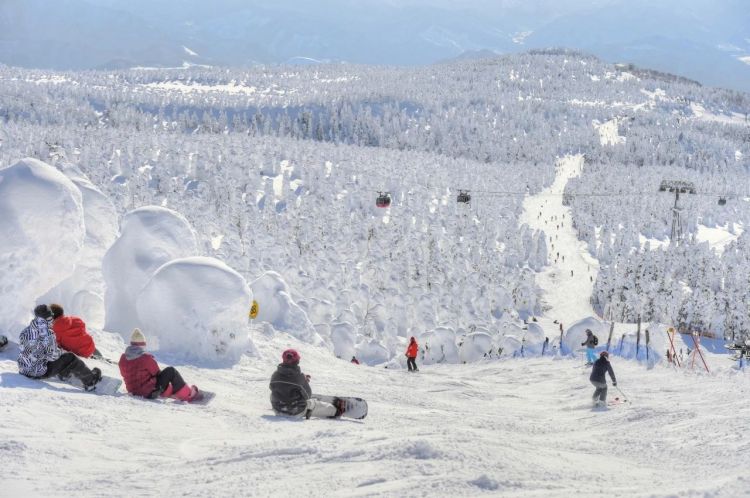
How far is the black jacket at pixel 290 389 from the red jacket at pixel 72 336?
3067 millimetres

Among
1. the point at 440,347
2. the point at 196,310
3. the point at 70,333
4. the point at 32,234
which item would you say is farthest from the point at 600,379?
the point at 440,347

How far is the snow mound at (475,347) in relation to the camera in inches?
1037

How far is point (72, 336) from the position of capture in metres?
10.9

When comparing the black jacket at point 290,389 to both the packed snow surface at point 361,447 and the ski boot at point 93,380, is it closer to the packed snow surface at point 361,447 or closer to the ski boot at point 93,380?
the packed snow surface at point 361,447

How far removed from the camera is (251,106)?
180m

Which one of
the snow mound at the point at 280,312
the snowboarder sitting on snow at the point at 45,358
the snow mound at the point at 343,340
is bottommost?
the snow mound at the point at 343,340

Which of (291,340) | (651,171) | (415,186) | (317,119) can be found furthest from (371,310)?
(317,119)

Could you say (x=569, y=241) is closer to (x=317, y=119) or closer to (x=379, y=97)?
(x=317, y=119)

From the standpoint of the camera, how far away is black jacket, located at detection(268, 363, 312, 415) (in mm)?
9977

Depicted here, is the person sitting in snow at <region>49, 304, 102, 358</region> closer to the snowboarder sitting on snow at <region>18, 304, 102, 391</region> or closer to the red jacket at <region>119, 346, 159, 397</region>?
the snowboarder sitting on snow at <region>18, 304, 102, 391</region>

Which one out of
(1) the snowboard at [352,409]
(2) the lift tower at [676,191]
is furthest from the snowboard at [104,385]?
(2) the lift tower at [676,191]

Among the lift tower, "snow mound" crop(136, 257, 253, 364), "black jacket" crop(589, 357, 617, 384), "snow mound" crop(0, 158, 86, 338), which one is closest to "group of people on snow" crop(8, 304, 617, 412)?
"snow mound" crop(0, 158, 86, 338)

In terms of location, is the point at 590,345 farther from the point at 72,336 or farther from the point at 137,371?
the point at 72,336

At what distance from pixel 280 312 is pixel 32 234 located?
843cm
